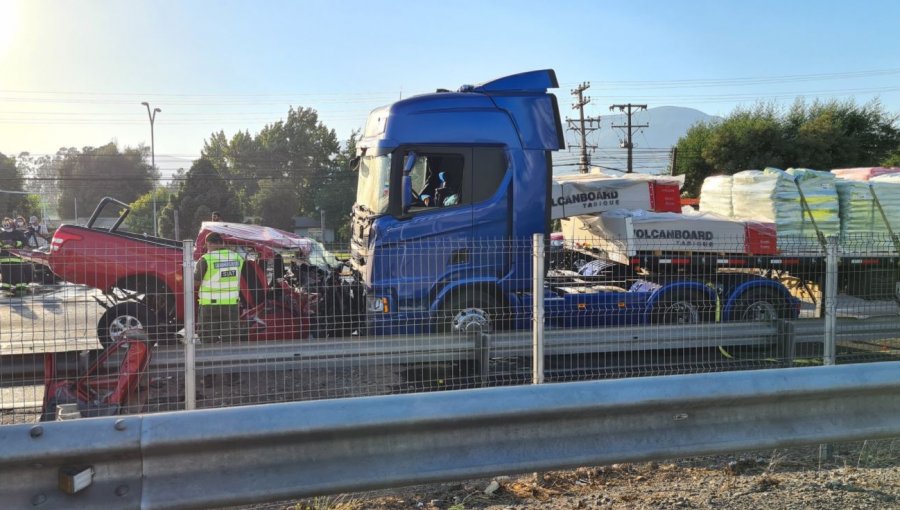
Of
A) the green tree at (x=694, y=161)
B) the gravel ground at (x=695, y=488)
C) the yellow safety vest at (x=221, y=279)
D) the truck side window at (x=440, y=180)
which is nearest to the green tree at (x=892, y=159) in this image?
the green tree at (x=694, y=161)

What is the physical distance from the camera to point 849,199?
29.6 feet

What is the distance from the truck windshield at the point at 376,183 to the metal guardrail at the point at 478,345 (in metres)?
1.76

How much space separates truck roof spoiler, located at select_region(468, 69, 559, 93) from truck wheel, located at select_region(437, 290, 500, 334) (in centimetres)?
233

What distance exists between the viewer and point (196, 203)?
57.2 metres

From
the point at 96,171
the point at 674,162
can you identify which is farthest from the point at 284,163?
the point at 674,162

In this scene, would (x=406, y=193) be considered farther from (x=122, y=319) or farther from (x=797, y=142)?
(x=797, y=142)

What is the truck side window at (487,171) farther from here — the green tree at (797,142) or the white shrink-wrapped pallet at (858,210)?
the green tree at (797,142)

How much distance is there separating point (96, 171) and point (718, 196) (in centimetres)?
8798

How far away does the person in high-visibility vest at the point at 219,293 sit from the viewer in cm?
636

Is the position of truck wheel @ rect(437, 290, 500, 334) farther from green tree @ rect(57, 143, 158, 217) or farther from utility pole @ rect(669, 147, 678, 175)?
green tree @ rect(57, 143, 158, 217)

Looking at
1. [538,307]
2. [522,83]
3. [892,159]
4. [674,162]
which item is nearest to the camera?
[538,307]

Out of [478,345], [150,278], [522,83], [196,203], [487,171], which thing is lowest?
[478,345]

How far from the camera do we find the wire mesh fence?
5.86 m

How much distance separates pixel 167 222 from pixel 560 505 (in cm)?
6095
